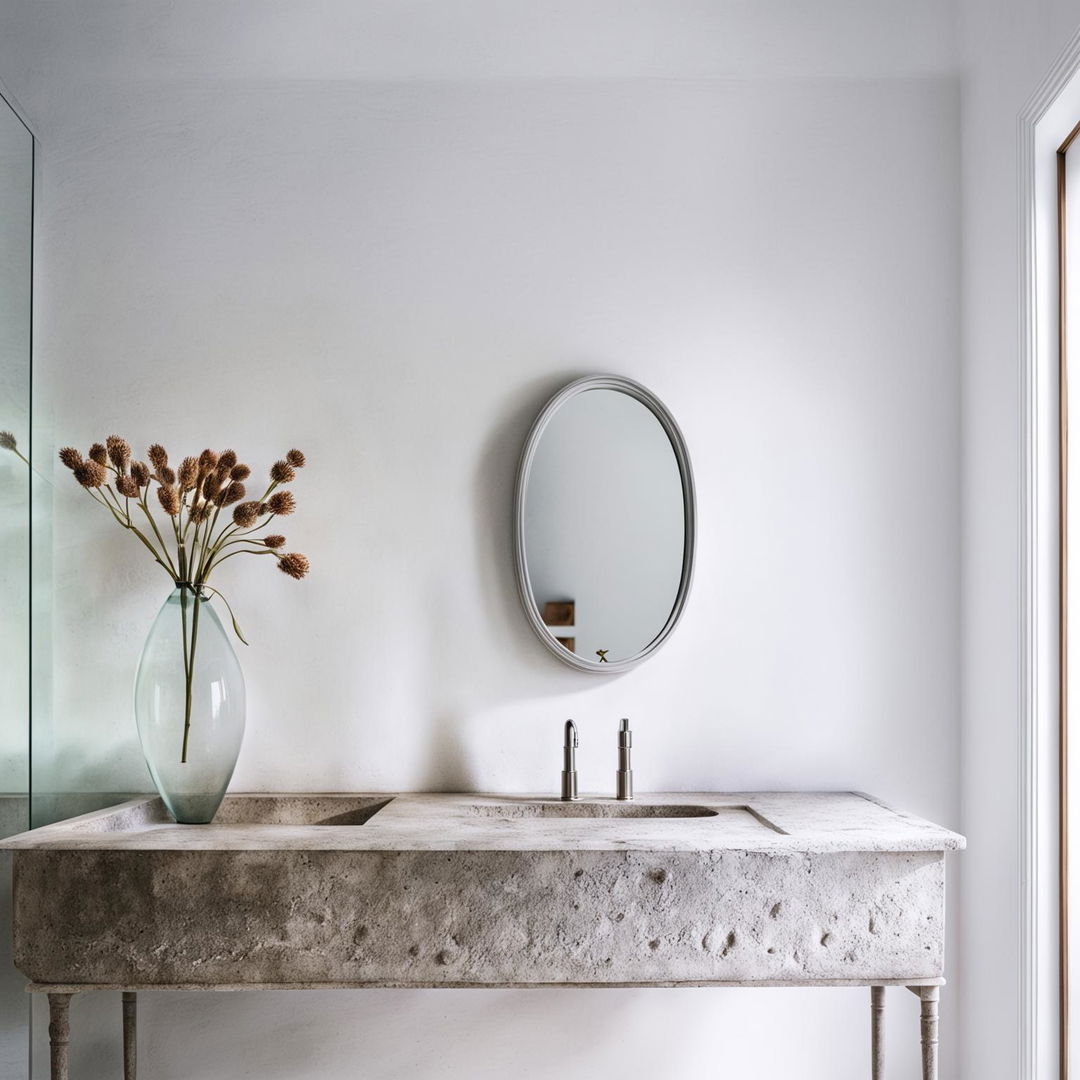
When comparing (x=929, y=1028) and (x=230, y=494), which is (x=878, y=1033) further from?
(x=230, y=494)

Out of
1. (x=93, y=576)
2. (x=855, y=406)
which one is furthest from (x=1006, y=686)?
(x=93, y=576)

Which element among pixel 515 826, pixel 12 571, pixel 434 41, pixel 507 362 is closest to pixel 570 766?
pixel 515 826

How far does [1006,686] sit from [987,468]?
412mm

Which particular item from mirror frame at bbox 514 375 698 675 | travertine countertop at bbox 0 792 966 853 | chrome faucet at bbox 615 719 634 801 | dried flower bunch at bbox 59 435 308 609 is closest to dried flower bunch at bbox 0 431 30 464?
dried flower bunch at bbox 59 435 308 609

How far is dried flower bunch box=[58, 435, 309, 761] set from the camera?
1827 mm

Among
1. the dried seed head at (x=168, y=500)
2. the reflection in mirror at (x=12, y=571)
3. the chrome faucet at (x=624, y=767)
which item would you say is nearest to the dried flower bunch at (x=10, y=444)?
the reflection in mirror at (x=12, y=571)

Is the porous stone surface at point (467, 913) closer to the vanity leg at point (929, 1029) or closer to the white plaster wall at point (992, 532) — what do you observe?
the vanity leg at point (929, 1029)

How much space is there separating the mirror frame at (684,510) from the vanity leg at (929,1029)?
29.3 inches

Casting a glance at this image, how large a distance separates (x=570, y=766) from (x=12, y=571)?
1.09m

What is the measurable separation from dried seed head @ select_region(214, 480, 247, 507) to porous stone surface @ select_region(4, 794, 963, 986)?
2.04 ft

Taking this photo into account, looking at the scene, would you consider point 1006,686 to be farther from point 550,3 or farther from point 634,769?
point 550,3

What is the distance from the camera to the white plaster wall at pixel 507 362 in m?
2.03

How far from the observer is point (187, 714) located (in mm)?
1764

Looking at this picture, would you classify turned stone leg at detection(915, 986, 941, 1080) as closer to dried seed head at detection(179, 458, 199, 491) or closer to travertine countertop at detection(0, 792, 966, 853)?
travertine countertop at detection(0, 792, 966, 853)
